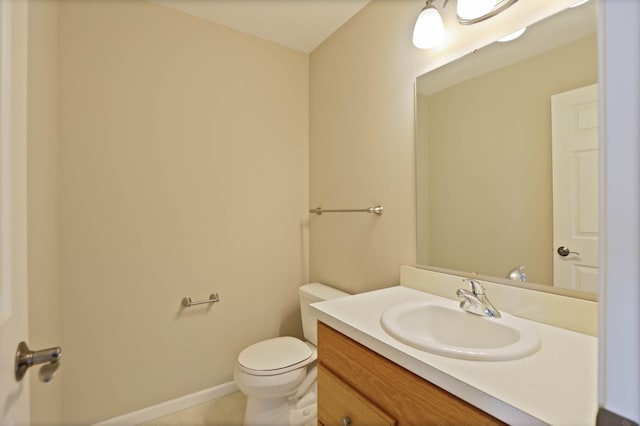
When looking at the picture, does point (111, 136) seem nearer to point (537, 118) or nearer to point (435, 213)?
point (435, 213)

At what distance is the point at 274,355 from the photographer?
1545 millimetres

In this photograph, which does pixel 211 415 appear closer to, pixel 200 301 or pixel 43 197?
pixel 200 301

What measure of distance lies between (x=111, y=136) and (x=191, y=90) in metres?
0.50

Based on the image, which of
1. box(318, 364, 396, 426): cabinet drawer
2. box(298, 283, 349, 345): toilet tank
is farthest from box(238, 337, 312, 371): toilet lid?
box(318, 364, 396, 426): cabinet drawer

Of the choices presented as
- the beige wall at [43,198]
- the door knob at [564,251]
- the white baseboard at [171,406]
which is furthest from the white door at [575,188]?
the white baseboard at [171,406]

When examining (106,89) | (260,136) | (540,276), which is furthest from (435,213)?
(106,89)

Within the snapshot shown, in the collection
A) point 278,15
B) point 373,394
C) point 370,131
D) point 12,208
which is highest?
point 278,15

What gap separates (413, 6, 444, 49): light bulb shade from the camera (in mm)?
1198

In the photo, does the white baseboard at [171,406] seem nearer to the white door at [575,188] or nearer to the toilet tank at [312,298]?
the toilet tank at [312,298]

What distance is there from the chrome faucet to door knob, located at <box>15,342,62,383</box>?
1.06 metres

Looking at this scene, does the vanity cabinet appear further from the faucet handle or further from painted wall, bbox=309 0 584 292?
painted wall, bbox=309 0 584 292

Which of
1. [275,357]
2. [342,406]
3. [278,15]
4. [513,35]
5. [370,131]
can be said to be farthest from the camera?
[278,15]

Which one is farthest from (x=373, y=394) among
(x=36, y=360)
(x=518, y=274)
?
(x=36, y=360)

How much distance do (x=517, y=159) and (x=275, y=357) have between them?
1.40 m
